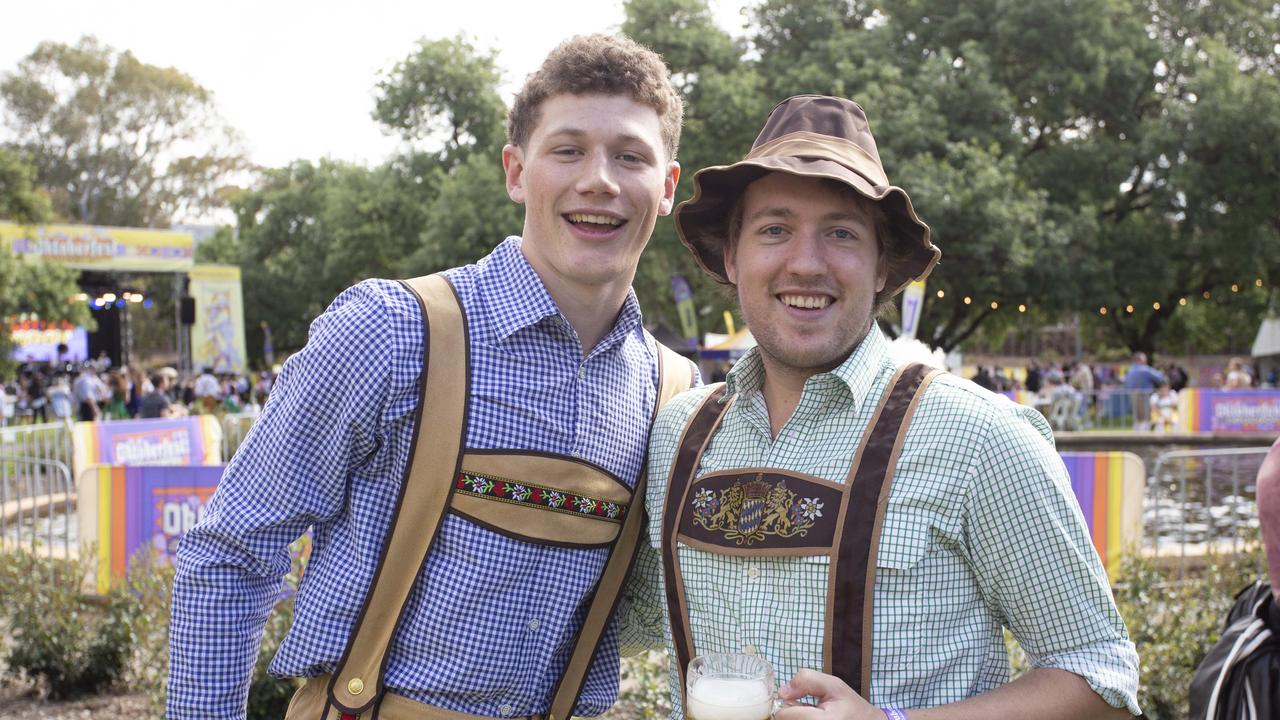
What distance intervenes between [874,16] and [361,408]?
25301 mm

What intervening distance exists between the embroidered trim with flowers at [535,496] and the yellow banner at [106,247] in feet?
87.0

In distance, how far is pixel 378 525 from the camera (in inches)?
85.1

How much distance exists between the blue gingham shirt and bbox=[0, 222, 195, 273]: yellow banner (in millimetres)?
26329

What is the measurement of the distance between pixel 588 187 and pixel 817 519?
882 millimetres

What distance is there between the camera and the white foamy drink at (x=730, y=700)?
1539mm

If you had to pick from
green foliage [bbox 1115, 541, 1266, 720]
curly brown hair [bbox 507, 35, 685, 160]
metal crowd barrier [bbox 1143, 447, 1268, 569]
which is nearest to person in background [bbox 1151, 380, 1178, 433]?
metal crowd barrier [bbox 1143, 447, 1268, 569]

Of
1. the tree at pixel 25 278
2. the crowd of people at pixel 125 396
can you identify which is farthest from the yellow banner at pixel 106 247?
the tree at pixel 25 278

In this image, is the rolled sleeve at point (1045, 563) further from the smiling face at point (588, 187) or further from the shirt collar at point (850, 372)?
the smiling face at point (588, 187)

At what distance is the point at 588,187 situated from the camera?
7.56ft

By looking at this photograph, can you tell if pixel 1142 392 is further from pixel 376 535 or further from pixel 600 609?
pixel 376 535

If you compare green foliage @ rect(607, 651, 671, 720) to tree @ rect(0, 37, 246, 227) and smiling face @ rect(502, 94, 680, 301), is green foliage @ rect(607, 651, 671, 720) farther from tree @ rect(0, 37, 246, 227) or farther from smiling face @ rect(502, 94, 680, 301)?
tree @ rect(0, 37, 246, 227)

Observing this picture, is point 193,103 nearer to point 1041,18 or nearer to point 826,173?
point 1041,18

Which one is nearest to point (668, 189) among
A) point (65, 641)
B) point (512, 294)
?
point (512, 294)

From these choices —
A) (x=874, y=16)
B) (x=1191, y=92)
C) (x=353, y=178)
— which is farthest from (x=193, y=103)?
(x=1191, y=92)
